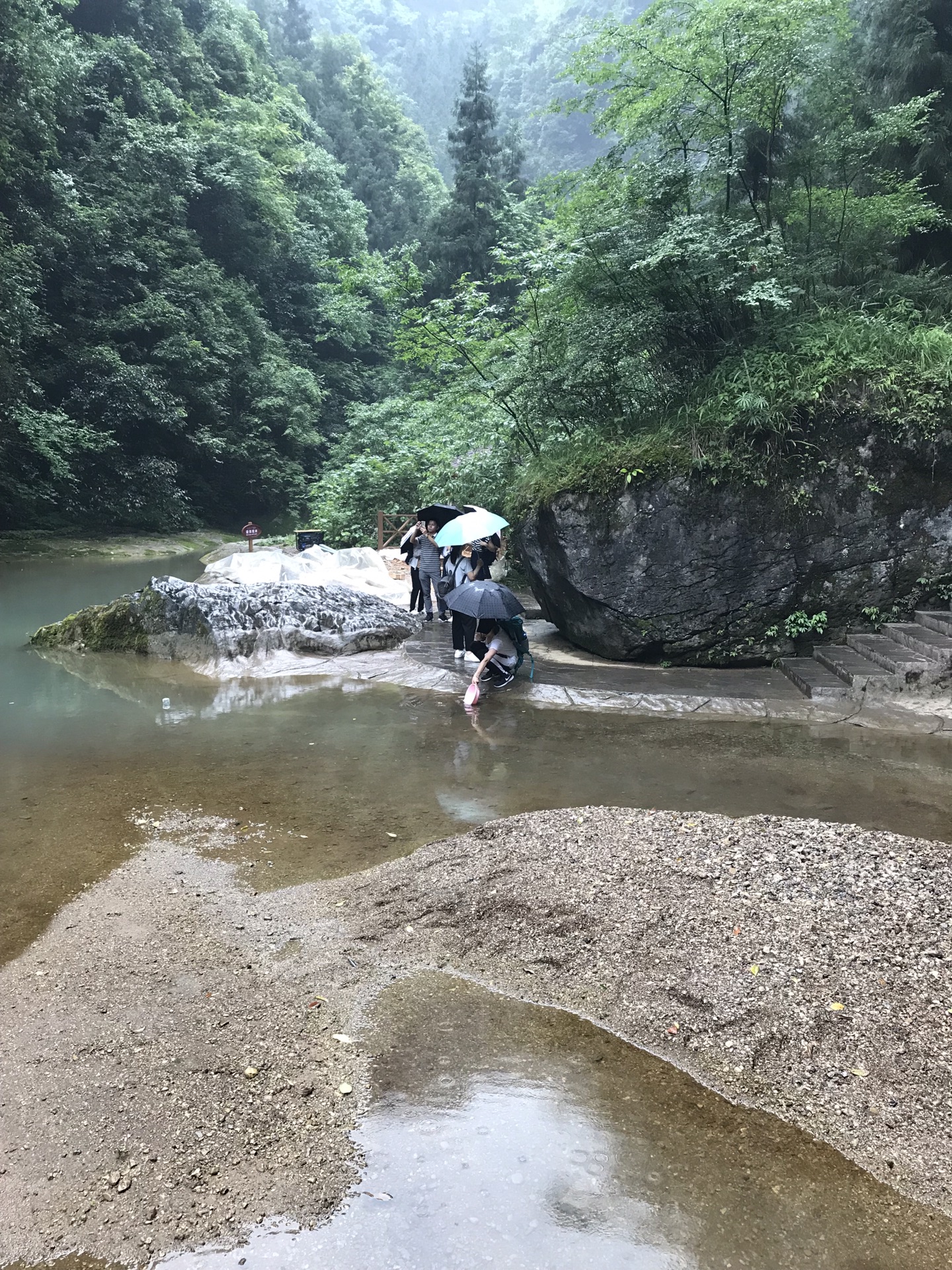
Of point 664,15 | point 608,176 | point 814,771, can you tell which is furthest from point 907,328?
point 814,771

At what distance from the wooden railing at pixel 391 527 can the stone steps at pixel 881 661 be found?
39.9 ft

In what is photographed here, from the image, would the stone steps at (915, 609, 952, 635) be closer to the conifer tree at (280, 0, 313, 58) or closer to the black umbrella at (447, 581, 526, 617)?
the black umbrella at (447, 581, 526, 617)

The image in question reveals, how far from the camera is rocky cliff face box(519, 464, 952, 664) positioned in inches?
351

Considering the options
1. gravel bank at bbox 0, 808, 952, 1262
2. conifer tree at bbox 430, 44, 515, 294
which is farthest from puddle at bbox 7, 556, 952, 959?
conifer tree at bbox 430, 44, 515, 294

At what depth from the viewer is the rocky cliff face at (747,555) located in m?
8.91

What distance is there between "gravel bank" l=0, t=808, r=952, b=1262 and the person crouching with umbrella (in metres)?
3.82

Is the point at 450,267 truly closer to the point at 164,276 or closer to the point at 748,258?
the point at 164,276

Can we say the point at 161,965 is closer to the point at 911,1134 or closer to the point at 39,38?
the point at 911,1134

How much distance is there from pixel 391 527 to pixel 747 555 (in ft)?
42.3

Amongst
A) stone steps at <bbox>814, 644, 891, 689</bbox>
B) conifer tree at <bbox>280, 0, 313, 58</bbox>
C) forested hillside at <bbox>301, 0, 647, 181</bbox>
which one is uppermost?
forested hillside at <bbox>301, 0, 647, 181</bbox>

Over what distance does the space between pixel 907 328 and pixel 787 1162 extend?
30.8 ft

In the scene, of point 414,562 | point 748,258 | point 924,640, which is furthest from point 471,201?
point 924,640

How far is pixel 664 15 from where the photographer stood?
9969 millimetres

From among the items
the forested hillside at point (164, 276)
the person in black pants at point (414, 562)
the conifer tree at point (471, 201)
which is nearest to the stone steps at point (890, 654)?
the person in black pants at point (414, 562)
